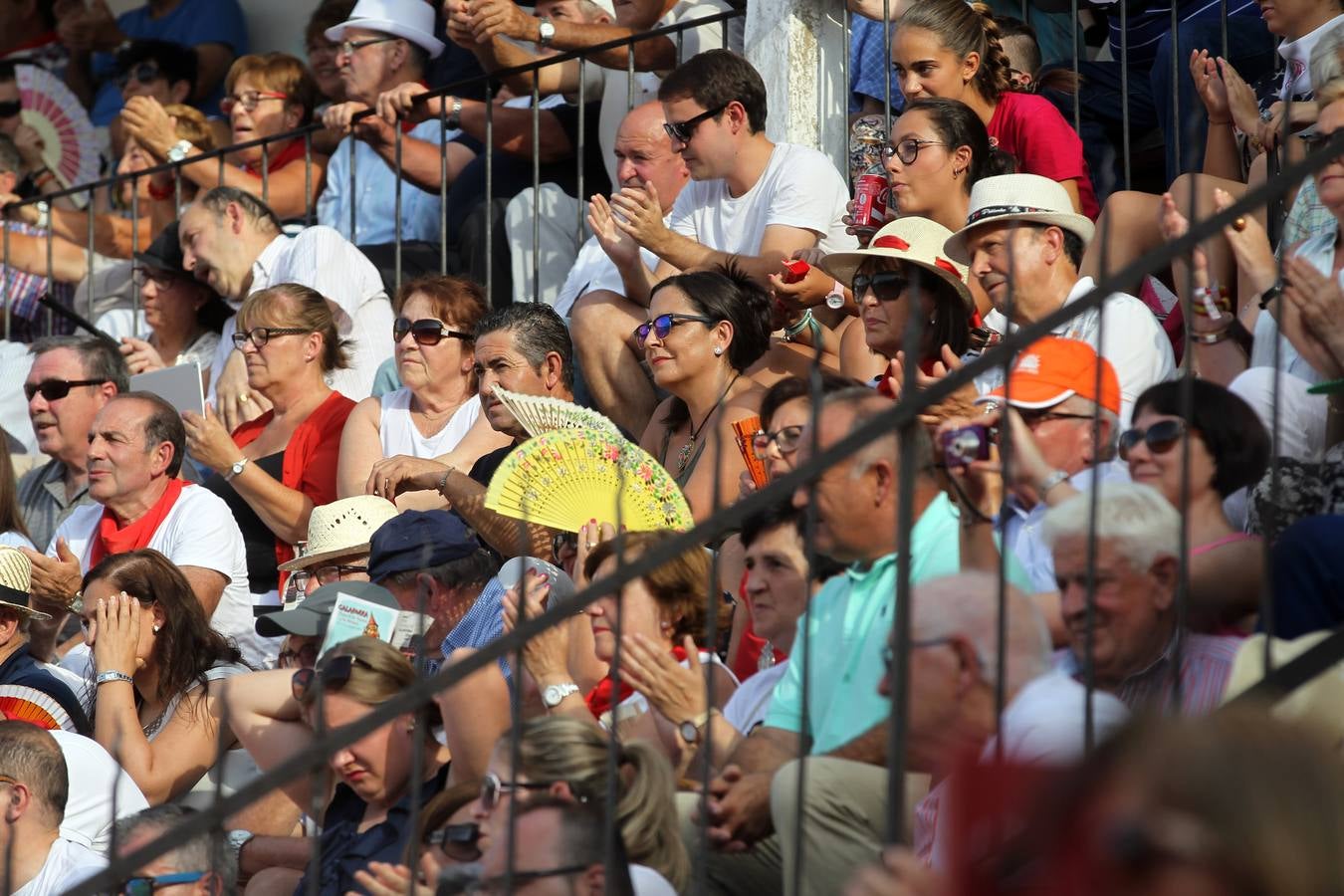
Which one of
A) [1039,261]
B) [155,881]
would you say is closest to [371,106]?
[1039,261]

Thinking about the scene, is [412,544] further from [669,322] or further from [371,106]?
[371,106]

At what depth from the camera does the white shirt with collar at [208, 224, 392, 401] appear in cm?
952

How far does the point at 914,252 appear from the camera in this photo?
676 centimetres

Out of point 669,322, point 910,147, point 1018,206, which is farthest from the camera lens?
point 910,147

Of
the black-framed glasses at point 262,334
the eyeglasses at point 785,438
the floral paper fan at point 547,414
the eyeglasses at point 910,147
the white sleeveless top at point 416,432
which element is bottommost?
the white sleeveless top at point 416,432

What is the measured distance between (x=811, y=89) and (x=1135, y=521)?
5.21 meters

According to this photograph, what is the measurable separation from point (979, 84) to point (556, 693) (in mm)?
3608

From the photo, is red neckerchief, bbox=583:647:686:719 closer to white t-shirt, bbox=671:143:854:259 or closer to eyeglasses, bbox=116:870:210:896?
eyeglasses, bbox=116:870:210:896

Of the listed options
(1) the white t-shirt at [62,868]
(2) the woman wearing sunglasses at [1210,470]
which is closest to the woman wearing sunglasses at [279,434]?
(1) the white t-shirt at [62,868]

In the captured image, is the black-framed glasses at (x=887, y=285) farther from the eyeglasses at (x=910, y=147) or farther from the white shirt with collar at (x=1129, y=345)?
the eyeglasses at (x=910, y=147)

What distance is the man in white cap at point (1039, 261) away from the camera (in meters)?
6.07

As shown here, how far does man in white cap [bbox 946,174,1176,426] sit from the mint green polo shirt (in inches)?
57.1

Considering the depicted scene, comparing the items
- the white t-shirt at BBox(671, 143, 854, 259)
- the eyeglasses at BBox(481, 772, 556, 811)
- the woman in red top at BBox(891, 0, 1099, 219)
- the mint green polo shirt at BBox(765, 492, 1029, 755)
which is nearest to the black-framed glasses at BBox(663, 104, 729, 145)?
the white t-shirt at BBox(671, 143, 854, 259)

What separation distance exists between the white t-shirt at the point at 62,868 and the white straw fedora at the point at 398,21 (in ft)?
19.4
